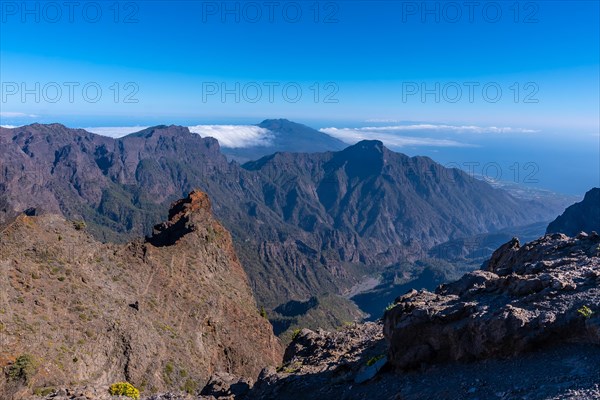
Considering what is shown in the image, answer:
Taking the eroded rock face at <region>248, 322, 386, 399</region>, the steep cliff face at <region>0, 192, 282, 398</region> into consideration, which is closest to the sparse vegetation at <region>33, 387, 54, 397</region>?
the steep cliff face at <region>0, 192, 282, 398</region>

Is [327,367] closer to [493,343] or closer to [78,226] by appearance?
[493,343]

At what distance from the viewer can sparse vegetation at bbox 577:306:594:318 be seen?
54.1ft

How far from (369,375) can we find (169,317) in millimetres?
35355

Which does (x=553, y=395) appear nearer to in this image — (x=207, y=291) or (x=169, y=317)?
(x=169, y=317)

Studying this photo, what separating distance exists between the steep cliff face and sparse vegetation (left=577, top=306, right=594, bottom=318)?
3334cm

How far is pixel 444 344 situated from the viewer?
1989 cm

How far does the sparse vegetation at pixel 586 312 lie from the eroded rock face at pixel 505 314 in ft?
0.38

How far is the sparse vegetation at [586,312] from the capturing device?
1650cm

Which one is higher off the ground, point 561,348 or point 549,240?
point 549,240

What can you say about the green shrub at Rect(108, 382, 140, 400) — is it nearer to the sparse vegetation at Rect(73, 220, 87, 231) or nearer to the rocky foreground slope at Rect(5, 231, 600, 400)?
the rocky foreground slope at Rect(5, 231, 600, 400)

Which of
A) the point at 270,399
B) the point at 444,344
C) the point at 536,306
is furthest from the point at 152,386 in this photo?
the point at 536,306

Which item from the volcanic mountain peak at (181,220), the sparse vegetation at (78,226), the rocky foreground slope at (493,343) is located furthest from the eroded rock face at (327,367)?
the volcanic mountain peak at (181,220)

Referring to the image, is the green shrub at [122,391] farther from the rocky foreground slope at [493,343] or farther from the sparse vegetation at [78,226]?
the sparse vegetation at [78,226]

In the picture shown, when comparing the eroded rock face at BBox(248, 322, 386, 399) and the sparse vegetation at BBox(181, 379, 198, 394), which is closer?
the eroded rock face at BBox(248, 322, 386, 399)
